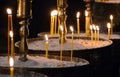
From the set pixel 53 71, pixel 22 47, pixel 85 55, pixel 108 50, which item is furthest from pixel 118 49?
pixel 53 71

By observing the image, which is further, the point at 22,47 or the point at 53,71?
the point at 22,47

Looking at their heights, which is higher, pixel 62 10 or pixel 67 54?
pixel 62 10

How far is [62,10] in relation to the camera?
458cm

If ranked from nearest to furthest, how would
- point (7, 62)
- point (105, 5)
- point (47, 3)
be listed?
point (7, 62) → point (105, 5) → point (47, 3)

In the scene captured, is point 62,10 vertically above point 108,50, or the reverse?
point 62,10

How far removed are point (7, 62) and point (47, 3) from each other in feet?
14.9

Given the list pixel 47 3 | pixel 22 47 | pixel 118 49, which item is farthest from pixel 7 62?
pixel 47 3

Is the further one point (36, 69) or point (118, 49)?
point (118, 49)

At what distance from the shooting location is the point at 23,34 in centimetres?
357

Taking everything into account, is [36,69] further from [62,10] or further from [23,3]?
[62,10]

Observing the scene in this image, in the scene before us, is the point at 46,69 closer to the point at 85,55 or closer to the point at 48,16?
the point at 85,55

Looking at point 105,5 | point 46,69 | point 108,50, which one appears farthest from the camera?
point 105,5

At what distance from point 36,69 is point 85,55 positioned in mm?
936

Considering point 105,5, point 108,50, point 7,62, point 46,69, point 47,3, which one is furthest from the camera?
point 47,3
